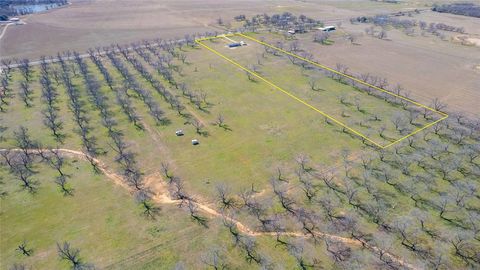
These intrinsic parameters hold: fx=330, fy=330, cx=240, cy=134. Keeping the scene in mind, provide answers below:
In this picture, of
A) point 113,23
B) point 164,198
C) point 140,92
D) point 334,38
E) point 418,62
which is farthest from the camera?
point 113,23

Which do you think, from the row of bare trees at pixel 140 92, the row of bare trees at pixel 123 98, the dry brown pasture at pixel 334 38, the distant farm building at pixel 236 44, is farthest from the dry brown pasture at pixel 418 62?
the row of bare trees at pixel 123 98

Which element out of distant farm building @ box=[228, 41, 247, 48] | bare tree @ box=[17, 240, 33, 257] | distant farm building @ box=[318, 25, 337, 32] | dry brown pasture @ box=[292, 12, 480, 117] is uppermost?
distant farm building @ box=[318, 25, 337, 32]

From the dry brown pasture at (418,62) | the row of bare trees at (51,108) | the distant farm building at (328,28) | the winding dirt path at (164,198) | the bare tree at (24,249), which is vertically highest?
the distant farm building at (328,28)

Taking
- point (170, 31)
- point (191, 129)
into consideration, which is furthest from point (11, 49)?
point (191, 129)

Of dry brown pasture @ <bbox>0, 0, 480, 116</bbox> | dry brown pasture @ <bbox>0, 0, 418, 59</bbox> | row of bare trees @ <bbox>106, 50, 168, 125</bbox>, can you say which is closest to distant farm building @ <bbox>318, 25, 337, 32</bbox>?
dry brown pasture @ <bbox>0, 0, 480, 116</bbox>

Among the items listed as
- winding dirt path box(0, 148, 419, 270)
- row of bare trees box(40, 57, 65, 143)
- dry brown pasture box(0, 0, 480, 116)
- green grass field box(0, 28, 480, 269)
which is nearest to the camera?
green grass field box(0, 28, 480, 269)

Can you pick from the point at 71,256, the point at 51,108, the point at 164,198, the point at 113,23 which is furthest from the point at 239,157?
the point at 113,23

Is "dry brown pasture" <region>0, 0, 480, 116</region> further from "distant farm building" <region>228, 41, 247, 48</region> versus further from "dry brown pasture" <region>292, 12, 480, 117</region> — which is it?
"distant farm building" <region>228, 41, 247, 48</region>

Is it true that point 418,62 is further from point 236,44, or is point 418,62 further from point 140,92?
point 140,92

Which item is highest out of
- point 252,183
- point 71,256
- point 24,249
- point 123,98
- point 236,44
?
point 236,44

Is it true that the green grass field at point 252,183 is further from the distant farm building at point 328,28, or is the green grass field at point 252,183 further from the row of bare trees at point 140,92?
the distant farm building at point 328,28

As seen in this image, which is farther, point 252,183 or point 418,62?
point 418,62

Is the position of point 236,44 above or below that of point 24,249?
above
